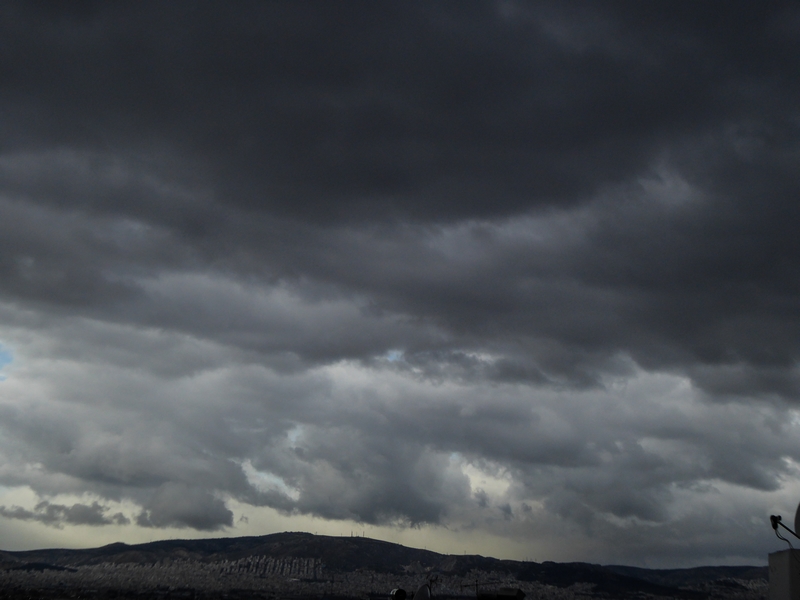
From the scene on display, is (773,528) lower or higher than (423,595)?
higher

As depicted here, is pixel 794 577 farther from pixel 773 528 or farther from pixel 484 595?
pixel 484 595

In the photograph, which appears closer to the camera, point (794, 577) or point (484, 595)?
point (794, 577)

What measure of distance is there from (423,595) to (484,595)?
8.27 m

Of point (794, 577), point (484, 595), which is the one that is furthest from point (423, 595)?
point (794, 577)

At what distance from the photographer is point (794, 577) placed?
48.2 metres

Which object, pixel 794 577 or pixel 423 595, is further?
pixel 423 595

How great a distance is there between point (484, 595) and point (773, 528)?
4093 centimetres

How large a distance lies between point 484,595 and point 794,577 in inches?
1591

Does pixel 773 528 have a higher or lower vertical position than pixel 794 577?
higher

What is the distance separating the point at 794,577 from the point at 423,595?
4116 centimetres

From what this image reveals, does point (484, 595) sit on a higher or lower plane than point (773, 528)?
lower

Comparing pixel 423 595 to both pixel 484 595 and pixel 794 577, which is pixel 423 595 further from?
pixel 794 577

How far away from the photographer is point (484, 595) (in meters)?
80.9

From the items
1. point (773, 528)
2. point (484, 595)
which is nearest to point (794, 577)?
point (773, 528)
